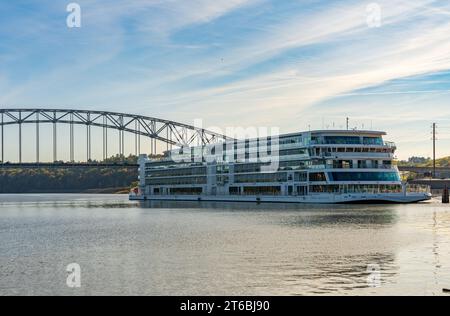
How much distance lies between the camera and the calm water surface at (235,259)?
36.1 m

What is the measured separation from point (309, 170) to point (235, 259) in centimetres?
8396

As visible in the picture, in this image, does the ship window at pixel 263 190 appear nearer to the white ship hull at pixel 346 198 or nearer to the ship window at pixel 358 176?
the white ship hull at pixel 346 198

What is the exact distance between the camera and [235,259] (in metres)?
46.4

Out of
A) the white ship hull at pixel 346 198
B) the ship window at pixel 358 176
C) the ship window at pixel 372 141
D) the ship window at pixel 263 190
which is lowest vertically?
the white ship hull at pixel 346 198

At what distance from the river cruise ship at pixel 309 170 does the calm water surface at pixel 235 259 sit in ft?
158

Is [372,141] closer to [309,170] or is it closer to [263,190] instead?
[309,170]

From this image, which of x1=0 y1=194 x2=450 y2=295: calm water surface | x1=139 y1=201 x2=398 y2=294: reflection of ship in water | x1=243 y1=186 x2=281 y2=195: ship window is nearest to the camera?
x1=0 y1=194 x2=450 y2=295: calm water surface

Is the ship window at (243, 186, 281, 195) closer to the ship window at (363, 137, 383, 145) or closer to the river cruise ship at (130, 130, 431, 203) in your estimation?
the river cruise ship at (130, 130, 431, 203)

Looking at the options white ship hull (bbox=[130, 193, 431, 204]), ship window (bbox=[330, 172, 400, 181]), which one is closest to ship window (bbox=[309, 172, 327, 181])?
ship window (bbox=[330, 172, 400, 181])

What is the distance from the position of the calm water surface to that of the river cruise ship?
48239mm

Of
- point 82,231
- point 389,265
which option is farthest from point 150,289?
point 82,231

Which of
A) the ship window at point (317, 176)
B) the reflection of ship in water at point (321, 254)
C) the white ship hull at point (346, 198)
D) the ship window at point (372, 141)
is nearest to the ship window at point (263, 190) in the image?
the white ship hull at point (346, 198)

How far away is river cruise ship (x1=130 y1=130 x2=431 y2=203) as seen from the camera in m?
125
